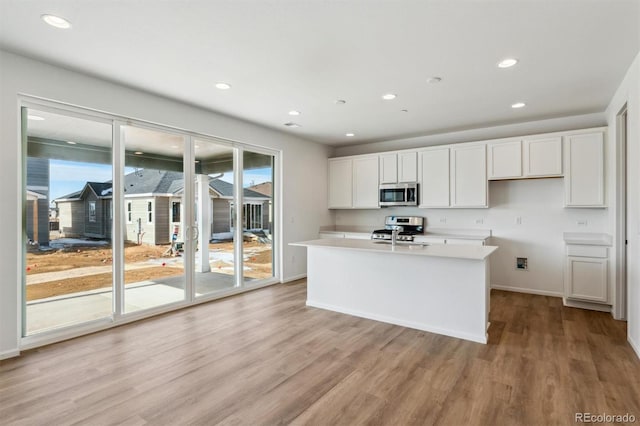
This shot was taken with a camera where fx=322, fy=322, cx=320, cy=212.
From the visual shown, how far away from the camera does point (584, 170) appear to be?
434cm

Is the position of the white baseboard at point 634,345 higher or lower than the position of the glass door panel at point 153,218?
lower

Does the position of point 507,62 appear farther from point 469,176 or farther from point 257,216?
point 257,216

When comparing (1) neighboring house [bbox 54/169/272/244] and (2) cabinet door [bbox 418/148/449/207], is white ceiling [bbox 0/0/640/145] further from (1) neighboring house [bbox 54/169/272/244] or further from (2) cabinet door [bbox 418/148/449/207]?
(2) cabinet door [bbox 418/148/449/207]

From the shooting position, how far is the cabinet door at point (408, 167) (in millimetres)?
5703

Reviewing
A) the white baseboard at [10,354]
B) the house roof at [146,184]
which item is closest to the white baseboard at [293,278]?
the house roof at [146,184]

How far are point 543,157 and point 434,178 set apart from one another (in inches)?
60.9

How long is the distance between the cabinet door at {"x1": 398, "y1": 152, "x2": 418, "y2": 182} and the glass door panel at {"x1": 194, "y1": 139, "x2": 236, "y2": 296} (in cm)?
296

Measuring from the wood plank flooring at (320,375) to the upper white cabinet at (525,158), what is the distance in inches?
81.2

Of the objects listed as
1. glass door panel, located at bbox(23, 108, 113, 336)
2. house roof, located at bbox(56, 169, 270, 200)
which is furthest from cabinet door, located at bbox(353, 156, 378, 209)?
glass door panel, located at bbox(23, 108, 113, 336)

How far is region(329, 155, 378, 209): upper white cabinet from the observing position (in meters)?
6.19

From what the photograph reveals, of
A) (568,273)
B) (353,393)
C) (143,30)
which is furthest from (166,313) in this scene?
(568,273)

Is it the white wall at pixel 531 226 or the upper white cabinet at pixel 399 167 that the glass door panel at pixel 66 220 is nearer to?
the upper white cabinet at pixel 399 167
